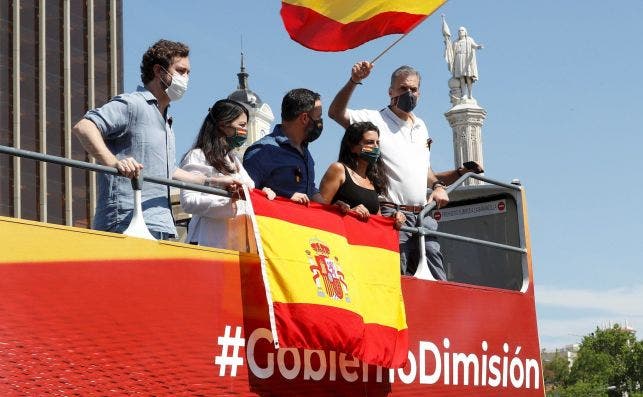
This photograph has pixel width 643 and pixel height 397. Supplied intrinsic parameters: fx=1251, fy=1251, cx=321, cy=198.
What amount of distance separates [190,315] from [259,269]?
1.73 ft

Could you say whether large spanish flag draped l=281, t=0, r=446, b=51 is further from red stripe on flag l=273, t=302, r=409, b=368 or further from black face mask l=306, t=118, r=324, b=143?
red stripe on flag l=273, t=302, r=409, b=368

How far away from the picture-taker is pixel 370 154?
22.6 ft

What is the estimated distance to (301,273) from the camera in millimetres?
5938

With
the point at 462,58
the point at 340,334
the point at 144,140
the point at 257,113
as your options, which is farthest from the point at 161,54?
the point at 257,113

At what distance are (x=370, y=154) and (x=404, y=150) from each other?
2.21ft

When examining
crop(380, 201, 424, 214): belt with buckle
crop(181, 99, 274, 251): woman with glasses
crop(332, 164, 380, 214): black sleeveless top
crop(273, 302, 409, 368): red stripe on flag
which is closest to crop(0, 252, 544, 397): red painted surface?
crop(273, 302, 409, 368): red stripe on flag

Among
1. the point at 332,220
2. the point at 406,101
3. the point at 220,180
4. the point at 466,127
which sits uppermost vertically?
the point at 466,127

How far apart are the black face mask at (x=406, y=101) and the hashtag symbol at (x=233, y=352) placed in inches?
95.4

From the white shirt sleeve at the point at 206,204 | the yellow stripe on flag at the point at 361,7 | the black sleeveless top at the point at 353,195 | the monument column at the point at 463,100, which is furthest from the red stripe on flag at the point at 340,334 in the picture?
the monument column at the point at 463,100

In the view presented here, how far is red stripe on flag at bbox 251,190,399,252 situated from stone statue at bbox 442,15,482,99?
41.6m

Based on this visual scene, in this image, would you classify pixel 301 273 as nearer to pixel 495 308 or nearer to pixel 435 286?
pixel 435 286

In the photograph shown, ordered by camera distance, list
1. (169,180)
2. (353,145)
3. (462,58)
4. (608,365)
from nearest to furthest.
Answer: (169,180) → (353,145) → (462,58) → (608,365)

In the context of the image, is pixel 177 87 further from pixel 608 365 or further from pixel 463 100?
pixel 608 365

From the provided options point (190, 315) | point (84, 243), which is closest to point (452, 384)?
point (190, 315)
